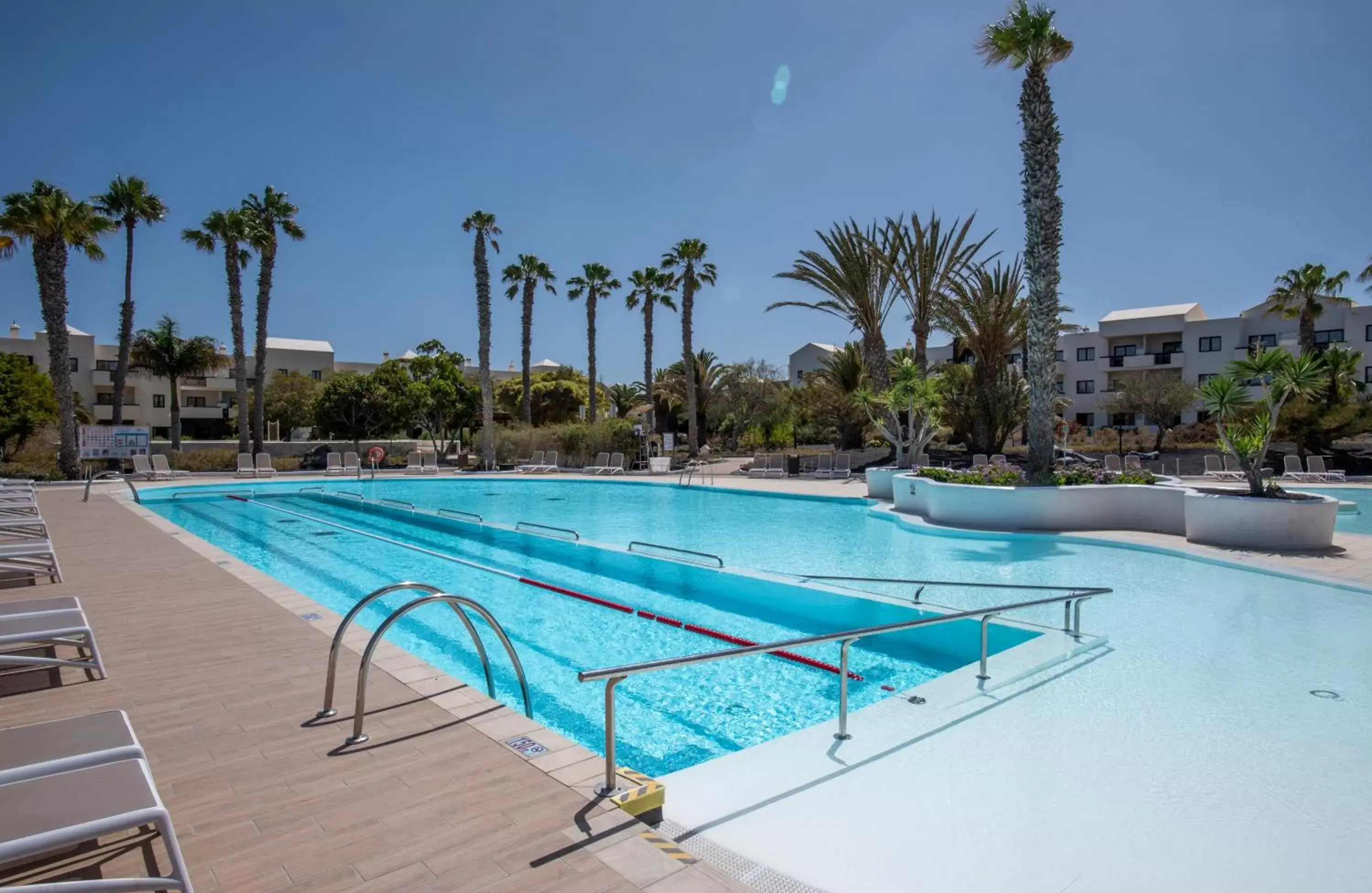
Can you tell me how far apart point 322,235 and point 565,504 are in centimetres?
2061

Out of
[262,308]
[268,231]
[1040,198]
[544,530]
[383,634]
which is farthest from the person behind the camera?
[262,308]

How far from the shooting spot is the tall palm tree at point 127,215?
1168 inches

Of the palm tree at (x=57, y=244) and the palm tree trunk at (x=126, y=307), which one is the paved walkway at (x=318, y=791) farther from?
the palm tree trunk at (x=126, y=307)

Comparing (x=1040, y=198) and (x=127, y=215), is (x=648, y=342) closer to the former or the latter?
(x=127, y=215)

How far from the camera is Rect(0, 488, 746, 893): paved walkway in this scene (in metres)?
2.57

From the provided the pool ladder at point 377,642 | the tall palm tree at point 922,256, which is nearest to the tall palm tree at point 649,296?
the tall palm tree at point 922,256

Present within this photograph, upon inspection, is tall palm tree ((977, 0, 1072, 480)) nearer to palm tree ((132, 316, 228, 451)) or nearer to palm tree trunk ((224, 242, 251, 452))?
palm tree trunk ((224, 242, 251, 452))

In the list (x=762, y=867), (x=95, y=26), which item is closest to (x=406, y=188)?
(x=95, y=26)

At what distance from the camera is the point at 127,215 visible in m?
Answer: 30.1

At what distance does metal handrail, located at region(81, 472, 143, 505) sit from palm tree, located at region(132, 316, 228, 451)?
21334 mm

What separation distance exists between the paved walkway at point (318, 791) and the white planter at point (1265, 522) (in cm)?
1154

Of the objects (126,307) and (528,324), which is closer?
(126,307)

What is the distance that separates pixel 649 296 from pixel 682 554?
28.0 metres

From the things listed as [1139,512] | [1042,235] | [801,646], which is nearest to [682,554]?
[801,646]
